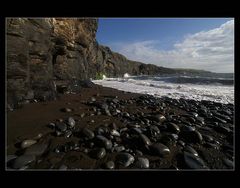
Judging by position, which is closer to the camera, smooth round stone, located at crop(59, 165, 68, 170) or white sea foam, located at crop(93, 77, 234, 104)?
smooth round stone, located at crop(59, 165, 68, 170)

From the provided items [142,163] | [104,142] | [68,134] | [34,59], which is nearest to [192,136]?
[142,163]

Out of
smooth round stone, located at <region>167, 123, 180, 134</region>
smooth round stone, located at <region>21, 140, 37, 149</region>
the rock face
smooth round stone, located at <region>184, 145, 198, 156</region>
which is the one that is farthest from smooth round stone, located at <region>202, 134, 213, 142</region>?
the rock face

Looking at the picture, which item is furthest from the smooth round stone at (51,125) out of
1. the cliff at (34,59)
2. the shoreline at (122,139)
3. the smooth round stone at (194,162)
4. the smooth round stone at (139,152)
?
the smooth round stone at (194,162)

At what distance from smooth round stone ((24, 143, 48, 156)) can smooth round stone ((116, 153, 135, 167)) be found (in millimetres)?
1115

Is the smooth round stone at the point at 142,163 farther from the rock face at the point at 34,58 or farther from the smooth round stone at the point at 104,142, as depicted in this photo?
the rock face at the point at 34,58

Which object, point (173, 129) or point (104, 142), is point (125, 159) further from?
point (173, 129)

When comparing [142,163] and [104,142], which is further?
[104,142]

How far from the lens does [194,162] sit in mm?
2545

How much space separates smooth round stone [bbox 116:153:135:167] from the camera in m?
2.47

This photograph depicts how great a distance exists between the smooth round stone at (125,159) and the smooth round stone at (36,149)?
1.11 metres

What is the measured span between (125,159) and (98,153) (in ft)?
1.34

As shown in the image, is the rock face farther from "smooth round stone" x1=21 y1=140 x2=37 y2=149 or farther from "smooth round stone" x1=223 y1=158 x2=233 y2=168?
"smooth round stone" x1=223 y1=158 x2=233 y2=168
